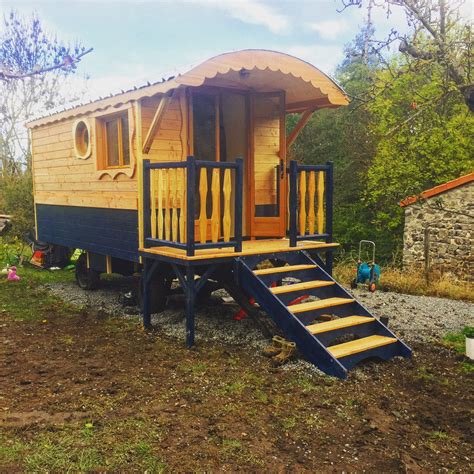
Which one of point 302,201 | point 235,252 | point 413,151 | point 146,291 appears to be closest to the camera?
point 235,252

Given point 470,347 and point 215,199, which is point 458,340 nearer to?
point 470,347

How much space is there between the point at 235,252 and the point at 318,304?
110cm

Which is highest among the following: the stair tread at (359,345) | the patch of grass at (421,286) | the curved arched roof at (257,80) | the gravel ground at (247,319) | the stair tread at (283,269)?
the curved arched roof at (257,80)

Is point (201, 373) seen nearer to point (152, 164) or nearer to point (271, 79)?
point (152, 164)

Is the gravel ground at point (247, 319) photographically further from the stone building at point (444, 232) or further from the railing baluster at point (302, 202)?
the stone building at point (444, 232)

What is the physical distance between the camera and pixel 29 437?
3592mm

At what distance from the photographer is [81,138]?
8.30 meters

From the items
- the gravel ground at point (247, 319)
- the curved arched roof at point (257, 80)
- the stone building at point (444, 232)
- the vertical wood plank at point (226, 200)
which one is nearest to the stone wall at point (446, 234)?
the stone building at point (444, 232)

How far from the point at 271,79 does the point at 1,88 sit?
17.3 m

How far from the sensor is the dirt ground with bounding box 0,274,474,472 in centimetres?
335

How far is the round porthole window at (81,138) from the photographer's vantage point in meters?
8.12

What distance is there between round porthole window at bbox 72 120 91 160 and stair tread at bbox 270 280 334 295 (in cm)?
410

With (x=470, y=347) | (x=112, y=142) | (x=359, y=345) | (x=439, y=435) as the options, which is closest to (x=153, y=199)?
(x=112, y=142)

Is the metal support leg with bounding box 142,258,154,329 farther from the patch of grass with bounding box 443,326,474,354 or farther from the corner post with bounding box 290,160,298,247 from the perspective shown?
the patch of grass with bounding box 443,326,474,354
